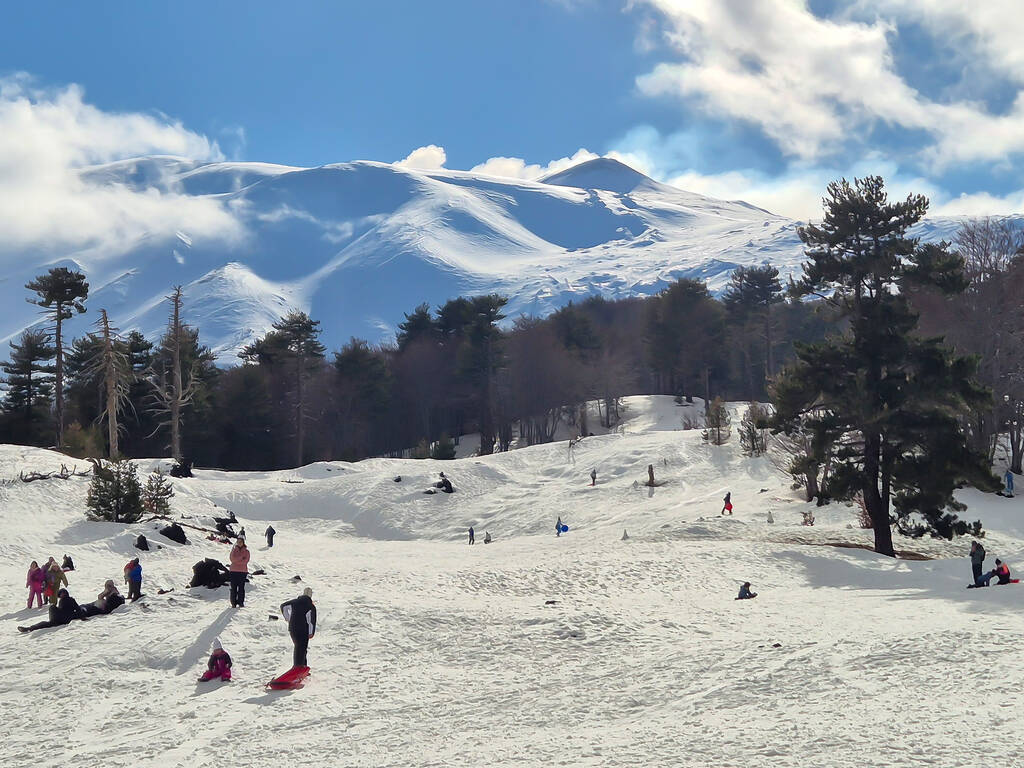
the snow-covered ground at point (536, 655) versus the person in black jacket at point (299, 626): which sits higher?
the person in black jacket at point (299, 626)

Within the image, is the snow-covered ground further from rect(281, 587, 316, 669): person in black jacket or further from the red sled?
rect(281, 587, 316, 669): person in black jacket

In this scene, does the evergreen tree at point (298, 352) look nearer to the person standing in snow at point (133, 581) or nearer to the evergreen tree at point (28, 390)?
the evergreen tree at point (28, 390)

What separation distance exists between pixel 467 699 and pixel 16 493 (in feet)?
73.7

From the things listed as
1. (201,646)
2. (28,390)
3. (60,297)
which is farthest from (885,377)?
(28,390)

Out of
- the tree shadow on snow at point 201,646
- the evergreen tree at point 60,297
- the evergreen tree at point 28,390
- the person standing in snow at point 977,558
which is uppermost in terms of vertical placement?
the evergreen tree at point 60,297

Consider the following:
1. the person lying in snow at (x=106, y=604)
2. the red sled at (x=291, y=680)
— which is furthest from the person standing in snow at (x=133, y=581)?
the red sled at (x=291, y=680)

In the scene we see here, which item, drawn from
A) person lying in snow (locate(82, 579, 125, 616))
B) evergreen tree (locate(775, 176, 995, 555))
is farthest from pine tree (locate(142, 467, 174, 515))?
evergreen tree (locate(775, 176, 995, 555))

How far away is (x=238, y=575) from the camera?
643 inches

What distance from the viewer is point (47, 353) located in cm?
5188

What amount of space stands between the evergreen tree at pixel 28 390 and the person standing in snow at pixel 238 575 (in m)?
41.9

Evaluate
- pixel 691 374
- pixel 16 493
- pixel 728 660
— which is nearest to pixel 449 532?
pixel 16 493

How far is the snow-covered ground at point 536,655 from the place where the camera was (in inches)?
369

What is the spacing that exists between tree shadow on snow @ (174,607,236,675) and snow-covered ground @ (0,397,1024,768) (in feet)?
0.16

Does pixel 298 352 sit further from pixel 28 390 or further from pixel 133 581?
pixel 133 581
